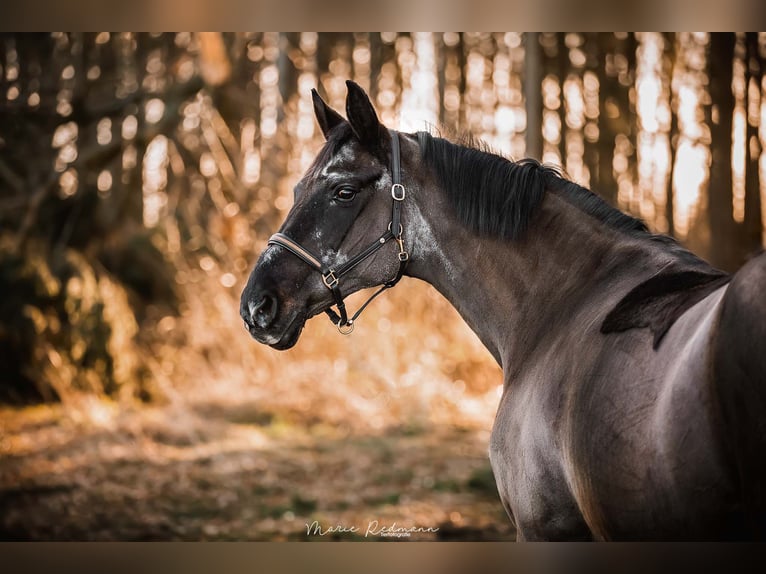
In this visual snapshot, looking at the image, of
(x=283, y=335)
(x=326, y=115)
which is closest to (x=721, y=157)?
(x=326, y=115)

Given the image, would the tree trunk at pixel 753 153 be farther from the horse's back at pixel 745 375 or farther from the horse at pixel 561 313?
the horse's back at pixel 745 375

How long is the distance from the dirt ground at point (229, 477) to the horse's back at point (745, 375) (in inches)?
132

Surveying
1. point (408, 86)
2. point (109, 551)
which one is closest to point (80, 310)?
point (109, 551)

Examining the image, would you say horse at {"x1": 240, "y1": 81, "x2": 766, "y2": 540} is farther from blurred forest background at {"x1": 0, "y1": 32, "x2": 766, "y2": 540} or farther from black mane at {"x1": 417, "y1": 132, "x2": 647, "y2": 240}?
blurred forest background at {"x1": 0, "y1": 32, "x2": 766, "y2": 540}

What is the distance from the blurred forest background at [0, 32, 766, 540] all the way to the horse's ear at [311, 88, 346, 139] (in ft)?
11.0

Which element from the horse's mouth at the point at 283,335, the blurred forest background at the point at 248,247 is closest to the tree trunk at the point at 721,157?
the blurred forest background at the point at 248,247

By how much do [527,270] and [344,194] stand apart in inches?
28.1

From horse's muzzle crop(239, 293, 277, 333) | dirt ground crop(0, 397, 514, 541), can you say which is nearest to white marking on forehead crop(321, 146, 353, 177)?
horse's muzzle crop(239, 293, 277, 333)

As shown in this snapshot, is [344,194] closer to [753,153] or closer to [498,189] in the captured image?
[498,189]

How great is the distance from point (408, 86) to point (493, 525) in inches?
186

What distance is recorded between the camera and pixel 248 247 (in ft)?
24.7

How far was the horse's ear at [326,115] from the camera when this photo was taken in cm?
270

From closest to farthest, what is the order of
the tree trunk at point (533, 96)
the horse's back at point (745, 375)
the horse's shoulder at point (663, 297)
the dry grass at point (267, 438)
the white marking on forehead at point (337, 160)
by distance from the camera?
the horse's back at point (745, 375)
the horse's shoulder at point (663, 297)
the white marking on forehead at point (337, 160)
the dry grass at point (267, 438)
the tree trunk at point (533, 96)

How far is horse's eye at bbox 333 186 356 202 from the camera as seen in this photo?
2.58 m
